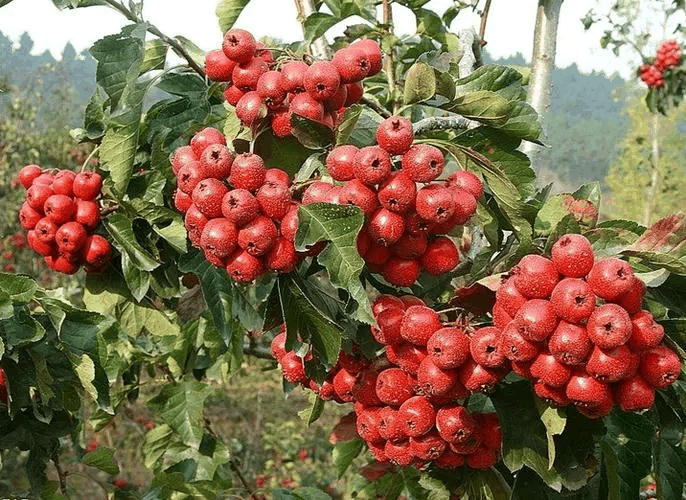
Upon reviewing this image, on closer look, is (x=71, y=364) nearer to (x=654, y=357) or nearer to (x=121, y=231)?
(x=121, y=231)

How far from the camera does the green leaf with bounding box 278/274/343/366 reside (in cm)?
132

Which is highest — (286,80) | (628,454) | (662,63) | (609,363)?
(286,80)

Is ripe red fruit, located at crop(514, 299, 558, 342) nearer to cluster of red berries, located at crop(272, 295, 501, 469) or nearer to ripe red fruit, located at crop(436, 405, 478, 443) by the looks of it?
cluster of red berries, located at crop(272, 295, 501, 469)

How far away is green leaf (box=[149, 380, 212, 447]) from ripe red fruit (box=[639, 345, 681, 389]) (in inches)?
86.6

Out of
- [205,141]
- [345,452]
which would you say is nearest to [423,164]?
[205,141]

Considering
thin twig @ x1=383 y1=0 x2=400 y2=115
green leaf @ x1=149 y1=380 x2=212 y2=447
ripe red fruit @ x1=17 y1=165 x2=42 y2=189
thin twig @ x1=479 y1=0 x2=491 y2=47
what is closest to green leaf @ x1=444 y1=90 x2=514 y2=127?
thin twig @ x1=383 y1=0 x2=400 y2=115

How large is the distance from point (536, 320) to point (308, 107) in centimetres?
53

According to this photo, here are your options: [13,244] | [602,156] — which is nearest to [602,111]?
[602,156]

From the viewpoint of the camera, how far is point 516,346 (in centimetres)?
117

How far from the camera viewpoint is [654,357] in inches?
46.7

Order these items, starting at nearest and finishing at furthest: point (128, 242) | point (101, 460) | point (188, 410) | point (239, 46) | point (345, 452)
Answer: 1. point (239, 46)
2. point (128, 242)
3. point (101, 460)
4. point (345, 452)
5. point (188, 410)

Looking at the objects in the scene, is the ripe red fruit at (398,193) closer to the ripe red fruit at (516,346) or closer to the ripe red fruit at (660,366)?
the ripe red fruit at (516,346)

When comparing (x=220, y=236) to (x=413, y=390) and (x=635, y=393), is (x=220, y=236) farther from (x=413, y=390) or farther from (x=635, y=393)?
(x=635, y=393)

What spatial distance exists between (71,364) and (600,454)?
4.17 ft
